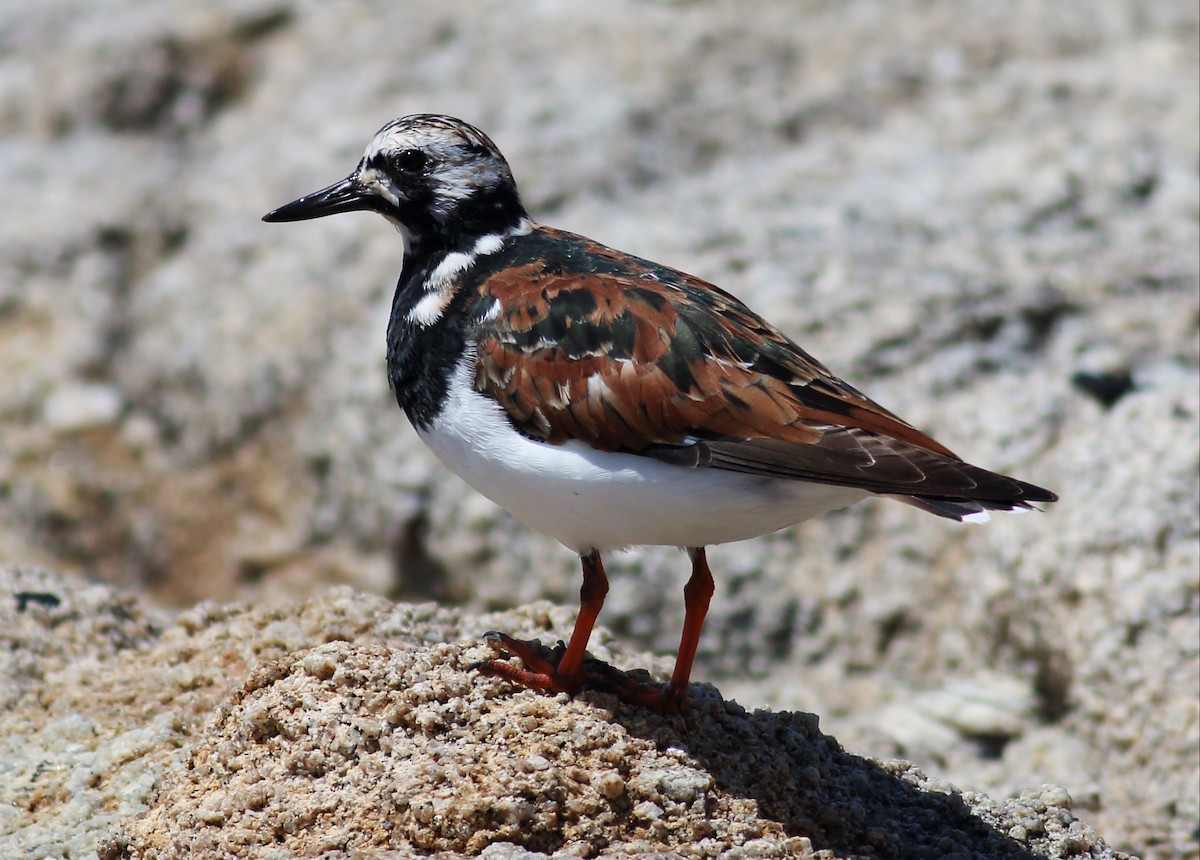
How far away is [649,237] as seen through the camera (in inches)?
399

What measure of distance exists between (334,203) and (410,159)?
456 mm

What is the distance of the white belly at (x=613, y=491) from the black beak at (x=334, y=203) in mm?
1250

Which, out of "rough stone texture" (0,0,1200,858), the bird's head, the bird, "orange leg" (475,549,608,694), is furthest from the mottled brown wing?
"rough stone texture" (0,0,1200,858)

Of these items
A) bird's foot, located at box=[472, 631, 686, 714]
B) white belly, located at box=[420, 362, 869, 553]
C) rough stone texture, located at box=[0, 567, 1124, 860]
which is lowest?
rough stone texture, located at box=[0, 567, 1124, 860]

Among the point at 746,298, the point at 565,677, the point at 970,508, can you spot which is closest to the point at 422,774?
the point at 565,677

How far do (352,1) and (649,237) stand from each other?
13.8ft

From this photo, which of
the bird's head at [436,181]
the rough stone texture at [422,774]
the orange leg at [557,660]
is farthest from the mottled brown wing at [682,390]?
the rough stone texture at [422,774]

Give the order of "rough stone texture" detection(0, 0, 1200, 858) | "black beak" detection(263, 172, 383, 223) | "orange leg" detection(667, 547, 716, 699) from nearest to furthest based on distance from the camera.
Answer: "orange leg" detection(667, 547, 716, 699)
"black beak" detection(263, 172, 383, 223)
"rough stone texture" detection(0, 0, 1200, 858)

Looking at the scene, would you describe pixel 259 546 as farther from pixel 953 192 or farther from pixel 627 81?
pixel 953 192

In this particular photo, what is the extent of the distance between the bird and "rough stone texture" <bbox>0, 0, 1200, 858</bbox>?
2390 millimetres

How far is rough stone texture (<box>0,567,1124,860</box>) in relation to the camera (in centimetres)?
489

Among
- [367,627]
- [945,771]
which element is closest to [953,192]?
[945,771]

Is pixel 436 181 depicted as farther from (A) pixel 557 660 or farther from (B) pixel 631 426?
(A) pixel 557 660

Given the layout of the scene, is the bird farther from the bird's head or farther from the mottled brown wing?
the bird's head
